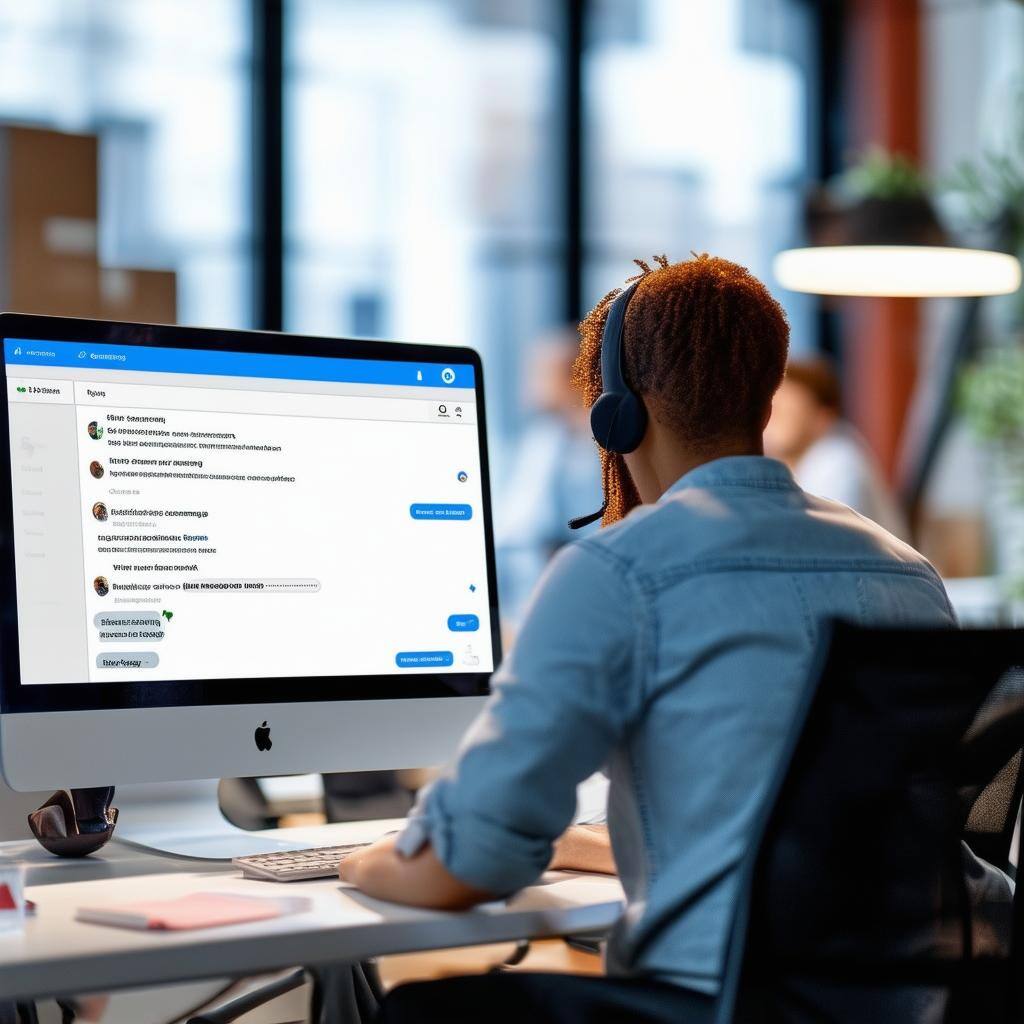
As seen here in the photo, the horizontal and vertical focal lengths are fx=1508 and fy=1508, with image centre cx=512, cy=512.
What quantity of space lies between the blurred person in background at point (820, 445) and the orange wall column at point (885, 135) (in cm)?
259

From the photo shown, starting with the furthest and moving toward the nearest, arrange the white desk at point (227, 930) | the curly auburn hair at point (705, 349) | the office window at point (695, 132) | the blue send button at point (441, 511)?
the office window at point (695, 132) → the blue send button at point (441, 511) → the curly auburn hair at point (705, 349) → the white desk at point (227, 930)

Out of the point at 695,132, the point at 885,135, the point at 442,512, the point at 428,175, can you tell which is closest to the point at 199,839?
the point at 442,512

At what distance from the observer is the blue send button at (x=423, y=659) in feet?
5.18

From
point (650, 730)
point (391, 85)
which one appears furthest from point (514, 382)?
point (650, 730)

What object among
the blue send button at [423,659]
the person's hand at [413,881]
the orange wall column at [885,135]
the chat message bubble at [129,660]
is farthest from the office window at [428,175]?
the person's hand at [413,881]

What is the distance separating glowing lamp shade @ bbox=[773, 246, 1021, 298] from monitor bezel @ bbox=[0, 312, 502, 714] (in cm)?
161

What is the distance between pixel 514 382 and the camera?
22.4 feet

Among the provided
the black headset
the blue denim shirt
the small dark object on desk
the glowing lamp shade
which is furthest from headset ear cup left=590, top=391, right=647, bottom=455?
the glowing lamp shade

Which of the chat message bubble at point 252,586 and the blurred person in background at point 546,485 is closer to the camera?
the chat message bubble at point 252,586

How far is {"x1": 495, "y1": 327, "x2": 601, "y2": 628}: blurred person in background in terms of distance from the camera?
6379 millimetres

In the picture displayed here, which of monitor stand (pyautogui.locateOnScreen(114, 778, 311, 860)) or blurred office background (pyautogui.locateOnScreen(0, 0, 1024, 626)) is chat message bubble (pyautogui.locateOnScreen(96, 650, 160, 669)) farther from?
blurred office background (pyautogui.locateOnScreen(0, 0, 1024, 626))

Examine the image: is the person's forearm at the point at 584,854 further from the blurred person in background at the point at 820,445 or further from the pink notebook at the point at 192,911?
the blurred person in background at the point at 820,445

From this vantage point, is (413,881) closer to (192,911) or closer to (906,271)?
(192,911)

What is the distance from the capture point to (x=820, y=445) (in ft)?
15.9
